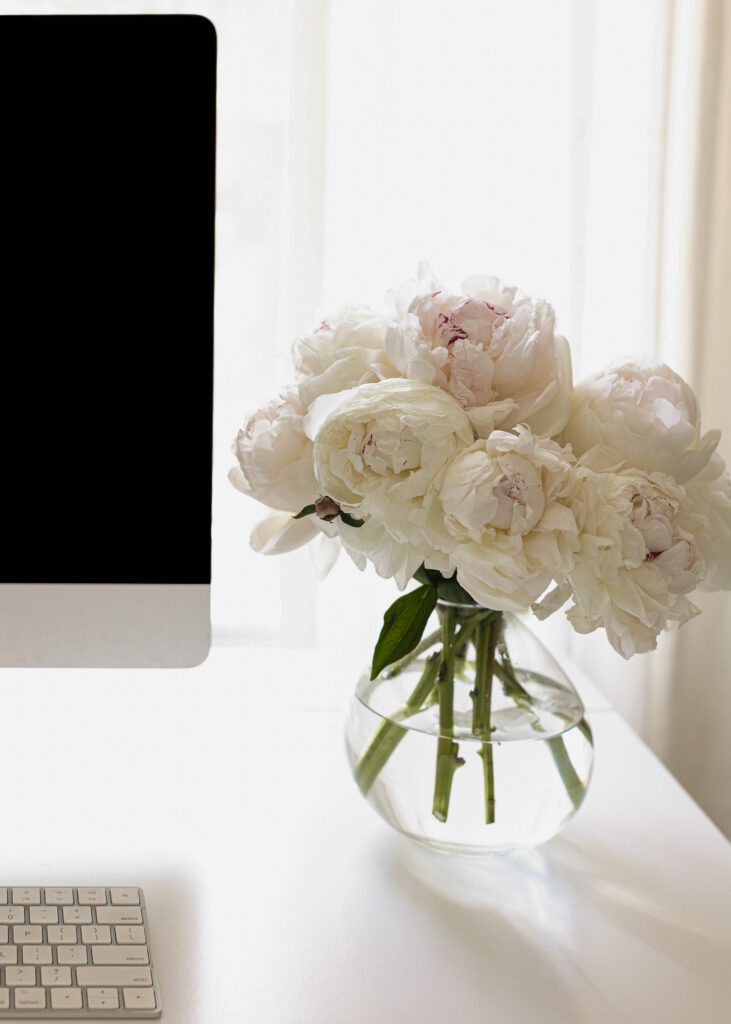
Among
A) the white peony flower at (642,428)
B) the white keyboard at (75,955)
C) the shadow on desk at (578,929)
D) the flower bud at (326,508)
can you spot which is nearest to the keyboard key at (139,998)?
the white keyboard at (75,955)

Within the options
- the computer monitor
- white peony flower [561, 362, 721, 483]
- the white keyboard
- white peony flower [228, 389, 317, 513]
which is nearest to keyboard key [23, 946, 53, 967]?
the white keyboard

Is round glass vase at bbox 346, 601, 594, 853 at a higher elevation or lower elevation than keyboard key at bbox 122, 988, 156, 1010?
higher

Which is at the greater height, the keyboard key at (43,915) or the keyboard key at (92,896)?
the keyboard key at (43,915)

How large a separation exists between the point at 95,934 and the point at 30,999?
0.19 ft

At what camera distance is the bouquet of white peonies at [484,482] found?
567 millimetres

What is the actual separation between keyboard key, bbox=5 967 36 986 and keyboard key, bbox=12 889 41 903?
0.06 m

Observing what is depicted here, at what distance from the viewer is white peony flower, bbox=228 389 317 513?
0.66 m

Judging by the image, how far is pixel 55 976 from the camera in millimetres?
565

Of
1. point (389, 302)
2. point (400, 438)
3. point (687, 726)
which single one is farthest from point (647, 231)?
point (400, 438)

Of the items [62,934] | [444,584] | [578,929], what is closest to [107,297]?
[444,584]

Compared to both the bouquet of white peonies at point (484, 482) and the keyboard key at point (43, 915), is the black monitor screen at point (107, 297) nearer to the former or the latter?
the bouquet of white peonies at point (484, 482)

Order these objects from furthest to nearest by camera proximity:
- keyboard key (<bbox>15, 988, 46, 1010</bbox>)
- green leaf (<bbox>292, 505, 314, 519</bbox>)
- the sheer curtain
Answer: the sheer curtain → green leaf (<bbox>292, 505, 314, 519</bbox>) → keyboard key (<bbox>15, 988, 46, 1010</bbox>)

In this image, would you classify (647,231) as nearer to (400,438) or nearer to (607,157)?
(607,157)

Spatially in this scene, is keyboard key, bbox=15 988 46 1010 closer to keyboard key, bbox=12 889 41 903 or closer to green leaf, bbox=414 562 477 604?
keyboard key, bbox=12 889 41 903
